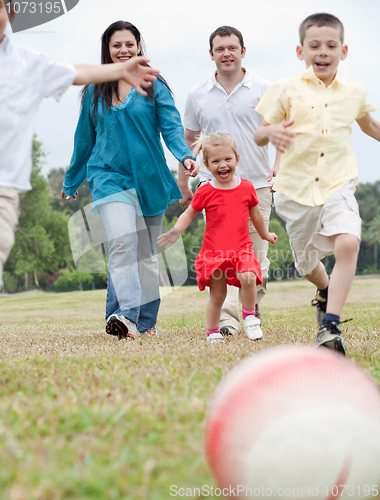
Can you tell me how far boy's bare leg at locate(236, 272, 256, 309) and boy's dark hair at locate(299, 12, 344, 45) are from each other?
6.84 feet

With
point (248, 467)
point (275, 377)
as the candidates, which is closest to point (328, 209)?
point (275, 377)

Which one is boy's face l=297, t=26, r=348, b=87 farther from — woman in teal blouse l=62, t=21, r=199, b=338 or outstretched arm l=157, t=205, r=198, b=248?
outstretched arm l=157, t=205, r=198, b=248

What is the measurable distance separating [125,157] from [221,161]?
3.58 ft

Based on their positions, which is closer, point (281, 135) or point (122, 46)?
point (281, 135)

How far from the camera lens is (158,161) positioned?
577 centimetres

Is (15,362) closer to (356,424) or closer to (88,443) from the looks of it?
(88,443)

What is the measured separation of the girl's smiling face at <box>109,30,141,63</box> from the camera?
5.48 meters

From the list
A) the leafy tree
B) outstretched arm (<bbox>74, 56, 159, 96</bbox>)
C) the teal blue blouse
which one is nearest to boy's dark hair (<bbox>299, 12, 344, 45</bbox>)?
outstretched arm (<bbox>74, 56, 159, 96</bbox>)

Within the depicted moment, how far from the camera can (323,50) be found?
13.9ft

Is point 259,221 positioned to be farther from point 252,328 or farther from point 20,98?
point 20,98

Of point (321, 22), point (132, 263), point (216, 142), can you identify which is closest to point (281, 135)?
point (321, 22)

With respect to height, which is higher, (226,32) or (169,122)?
(226,32)

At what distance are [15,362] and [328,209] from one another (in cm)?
262

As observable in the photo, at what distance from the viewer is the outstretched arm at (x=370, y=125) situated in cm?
458
